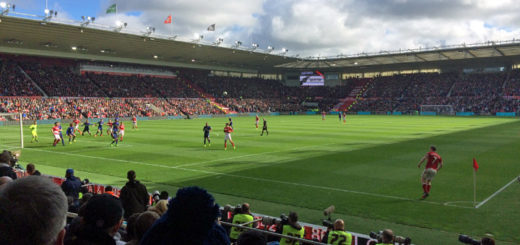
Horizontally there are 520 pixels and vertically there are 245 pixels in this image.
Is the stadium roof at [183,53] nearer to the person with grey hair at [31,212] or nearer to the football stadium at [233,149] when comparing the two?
the football stadium at [233,149]

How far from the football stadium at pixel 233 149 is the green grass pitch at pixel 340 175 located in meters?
0.10

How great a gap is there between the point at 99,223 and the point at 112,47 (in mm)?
70202

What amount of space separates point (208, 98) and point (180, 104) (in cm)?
1108

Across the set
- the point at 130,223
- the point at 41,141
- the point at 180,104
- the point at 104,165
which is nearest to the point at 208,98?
the point at 180,104

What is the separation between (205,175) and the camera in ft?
58.3

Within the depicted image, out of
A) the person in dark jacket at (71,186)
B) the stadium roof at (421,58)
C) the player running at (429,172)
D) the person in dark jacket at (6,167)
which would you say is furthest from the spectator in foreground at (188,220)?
the stadium roof at (421,58)

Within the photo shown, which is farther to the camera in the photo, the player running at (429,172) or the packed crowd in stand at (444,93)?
the packed crowd in stand at (444,93)

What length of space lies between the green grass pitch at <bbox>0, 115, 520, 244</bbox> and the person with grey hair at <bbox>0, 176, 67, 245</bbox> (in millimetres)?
9190

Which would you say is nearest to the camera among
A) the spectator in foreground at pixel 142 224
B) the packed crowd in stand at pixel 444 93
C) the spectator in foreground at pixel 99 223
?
the spectator in foreground at pixel 99 223

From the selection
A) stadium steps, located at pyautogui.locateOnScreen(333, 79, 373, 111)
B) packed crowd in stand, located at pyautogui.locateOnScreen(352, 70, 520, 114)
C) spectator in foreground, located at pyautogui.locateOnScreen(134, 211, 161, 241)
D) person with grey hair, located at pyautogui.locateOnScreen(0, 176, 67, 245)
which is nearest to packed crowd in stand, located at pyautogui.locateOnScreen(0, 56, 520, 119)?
packed crowd in stand, located at pyautogui.locateOnScreen(352, 70, 520, 114)

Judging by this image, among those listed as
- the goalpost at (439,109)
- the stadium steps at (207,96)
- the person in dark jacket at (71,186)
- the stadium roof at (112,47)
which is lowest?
the person in dark jacket at (71,186)

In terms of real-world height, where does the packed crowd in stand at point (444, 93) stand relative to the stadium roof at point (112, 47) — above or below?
below

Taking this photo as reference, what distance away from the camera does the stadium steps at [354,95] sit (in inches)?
3880

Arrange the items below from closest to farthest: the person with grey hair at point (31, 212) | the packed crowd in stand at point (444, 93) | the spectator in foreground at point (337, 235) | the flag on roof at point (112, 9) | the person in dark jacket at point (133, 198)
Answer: the person with grey hair at point (31, 212) < the spectator in foreground at point (337, 235) < the person in dark jacket at point (133, 198) < the flag on roof at point (112, 9) < the packed crowd in stand at point (444, 93)
